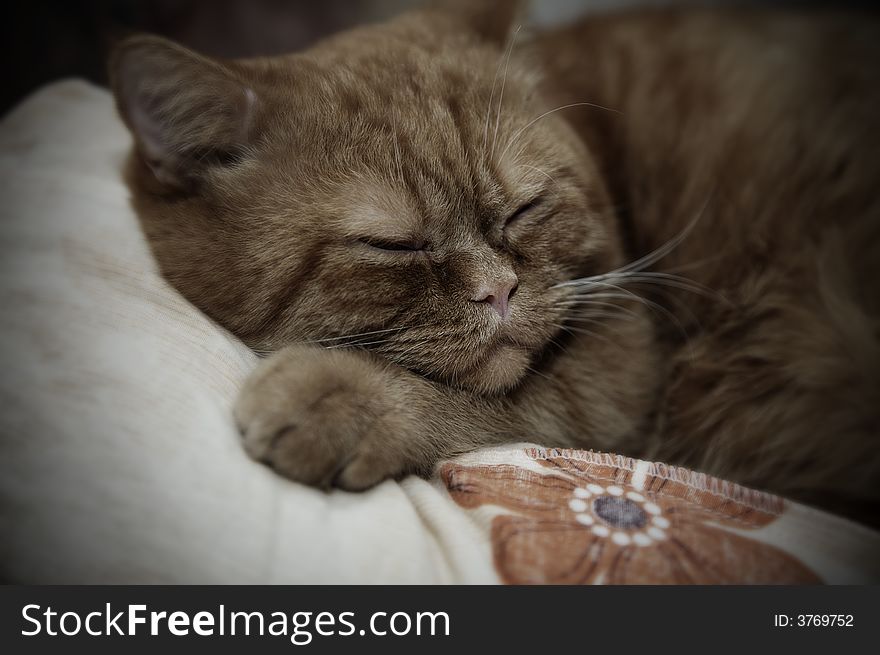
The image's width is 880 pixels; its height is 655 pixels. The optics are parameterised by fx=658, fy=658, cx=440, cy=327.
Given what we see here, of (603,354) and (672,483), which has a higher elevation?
(603,354)

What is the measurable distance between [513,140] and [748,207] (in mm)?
595

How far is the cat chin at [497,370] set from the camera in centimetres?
116

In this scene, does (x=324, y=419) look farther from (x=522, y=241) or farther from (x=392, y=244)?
(x=522, y=241)

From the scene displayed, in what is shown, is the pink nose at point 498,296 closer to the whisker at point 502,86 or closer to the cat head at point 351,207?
the cat head at point 351,207

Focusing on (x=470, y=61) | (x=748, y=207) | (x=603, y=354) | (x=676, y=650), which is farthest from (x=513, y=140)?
(x=676, y=650)

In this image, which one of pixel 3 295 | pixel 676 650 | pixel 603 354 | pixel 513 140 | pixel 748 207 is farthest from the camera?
pixel 748 207

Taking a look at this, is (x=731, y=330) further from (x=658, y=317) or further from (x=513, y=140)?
(x=513, y=140)

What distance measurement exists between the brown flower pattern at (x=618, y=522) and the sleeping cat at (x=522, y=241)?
16 cm

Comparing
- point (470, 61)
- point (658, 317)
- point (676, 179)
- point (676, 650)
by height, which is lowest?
point (676, 650)

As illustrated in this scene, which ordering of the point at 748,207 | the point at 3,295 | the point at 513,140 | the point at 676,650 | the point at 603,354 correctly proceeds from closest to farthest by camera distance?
1. the point at 676,650
2. the point at 3,295
3. the point at 513,140
4. the point at 603,354
5. the point at 748,207

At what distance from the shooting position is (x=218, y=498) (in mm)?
837

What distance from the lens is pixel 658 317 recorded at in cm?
150

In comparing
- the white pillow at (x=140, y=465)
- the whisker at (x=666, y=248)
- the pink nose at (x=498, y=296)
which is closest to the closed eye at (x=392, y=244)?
the pink nose at (x=498, y=296)

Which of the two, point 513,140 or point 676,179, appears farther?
point 676,179
